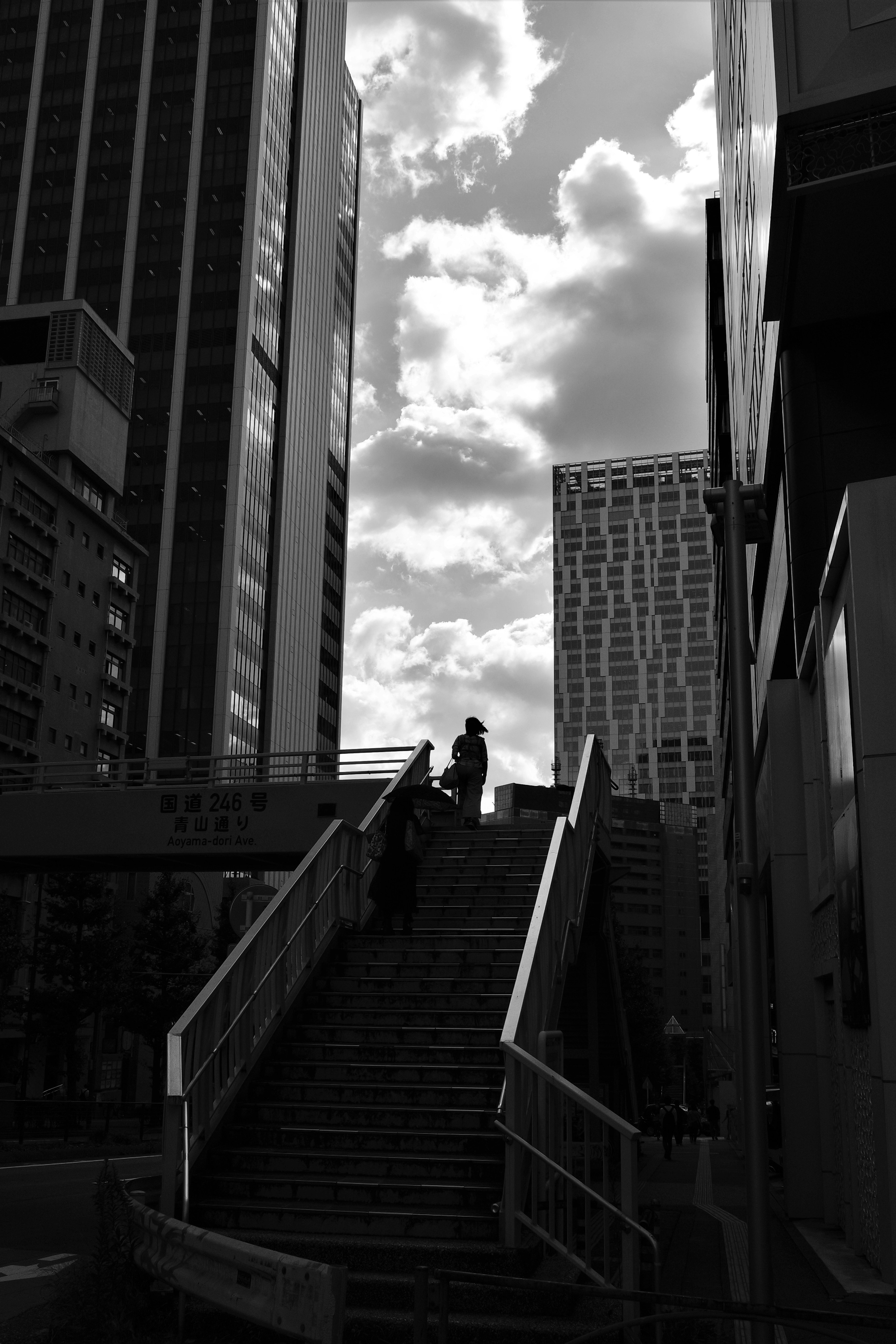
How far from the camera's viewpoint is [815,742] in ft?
45.3

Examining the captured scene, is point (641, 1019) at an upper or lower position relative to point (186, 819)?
lower

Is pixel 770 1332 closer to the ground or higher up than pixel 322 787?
closer to the ground

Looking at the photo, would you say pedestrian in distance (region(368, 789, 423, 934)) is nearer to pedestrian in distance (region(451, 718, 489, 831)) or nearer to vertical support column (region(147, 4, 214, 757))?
pedestrian in distance (region(451, 718, 489, 831))

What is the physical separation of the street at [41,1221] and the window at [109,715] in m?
53.4

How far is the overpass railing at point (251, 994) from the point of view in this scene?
28.8ft

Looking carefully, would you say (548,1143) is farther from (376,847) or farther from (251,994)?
(376,847)

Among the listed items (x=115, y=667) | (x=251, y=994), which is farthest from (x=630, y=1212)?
(x=115, y=667)

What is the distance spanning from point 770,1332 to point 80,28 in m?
131

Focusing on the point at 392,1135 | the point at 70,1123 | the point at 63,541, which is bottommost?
the point at 70,1123

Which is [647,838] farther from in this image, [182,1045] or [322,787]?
[182,1045]

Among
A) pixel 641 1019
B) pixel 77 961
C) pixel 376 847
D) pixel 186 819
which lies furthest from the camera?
pixel 641 1019

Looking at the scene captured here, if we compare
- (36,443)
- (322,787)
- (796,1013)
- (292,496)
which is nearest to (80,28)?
(292,496)

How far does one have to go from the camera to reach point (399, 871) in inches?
488

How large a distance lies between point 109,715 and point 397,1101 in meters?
68.6
